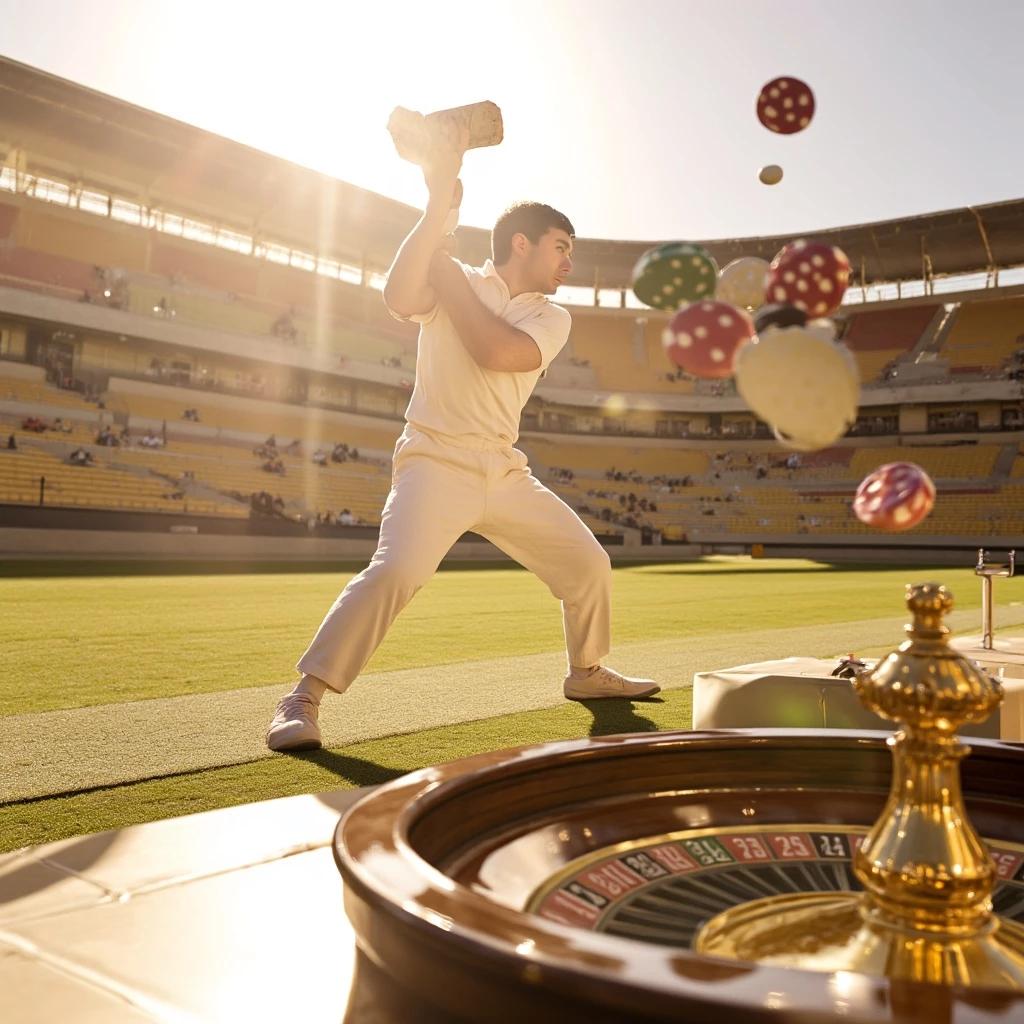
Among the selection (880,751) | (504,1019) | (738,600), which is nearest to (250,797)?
(880,751)

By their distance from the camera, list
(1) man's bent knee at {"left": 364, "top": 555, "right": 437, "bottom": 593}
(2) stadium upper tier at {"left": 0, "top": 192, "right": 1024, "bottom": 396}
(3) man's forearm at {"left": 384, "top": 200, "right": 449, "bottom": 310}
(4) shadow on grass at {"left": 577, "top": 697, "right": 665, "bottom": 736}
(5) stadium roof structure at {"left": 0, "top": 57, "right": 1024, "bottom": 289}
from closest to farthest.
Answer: (3) man's forearm at {"left": 384, "top": 200, "right": 449, "bottom": 310}
(1) man's bent knee at {"left": 364, "top": 555, "right": 437, "bottom": 593}
(4) shadow on grass at {"left": 577, "top": 697, "right": 665, "bottom": 736}
(5) stadium roof structure at {"left": 0, "top": 57, "right": 1024, "bottom": 289}
(2) stadium upper tier at {"left": 0, "top": 192, "right": 1024, "bottom": 396}

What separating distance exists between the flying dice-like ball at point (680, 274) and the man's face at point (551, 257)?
1.14 meters

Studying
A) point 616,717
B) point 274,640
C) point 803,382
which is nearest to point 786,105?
point 803,382

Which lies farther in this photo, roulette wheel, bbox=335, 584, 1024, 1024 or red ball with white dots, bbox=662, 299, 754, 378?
red ball with white dots, bbox=662, 299, 754, 378

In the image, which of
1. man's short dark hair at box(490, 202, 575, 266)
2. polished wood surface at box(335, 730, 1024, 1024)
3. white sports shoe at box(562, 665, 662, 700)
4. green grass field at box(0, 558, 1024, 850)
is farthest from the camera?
white sports shoe at box(562, 665, 662, 700)

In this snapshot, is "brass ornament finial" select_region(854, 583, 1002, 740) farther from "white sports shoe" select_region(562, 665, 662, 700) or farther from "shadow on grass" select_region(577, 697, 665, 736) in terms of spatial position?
"white sports shoe" select_region(562, 665, 662, 700)

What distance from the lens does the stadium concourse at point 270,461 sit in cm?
182

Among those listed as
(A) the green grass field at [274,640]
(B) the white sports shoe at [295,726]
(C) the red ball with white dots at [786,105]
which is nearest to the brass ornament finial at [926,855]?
(C) the red ball with white dots at [786,105]

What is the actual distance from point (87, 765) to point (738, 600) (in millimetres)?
9767

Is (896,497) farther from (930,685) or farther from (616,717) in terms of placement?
(616,717)

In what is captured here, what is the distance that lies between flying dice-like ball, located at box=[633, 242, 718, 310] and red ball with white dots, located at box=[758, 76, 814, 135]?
13.6 inches

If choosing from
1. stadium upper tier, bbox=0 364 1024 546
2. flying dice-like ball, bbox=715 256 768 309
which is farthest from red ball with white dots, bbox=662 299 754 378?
stadium upper tier, bbox=0 364 1024 546

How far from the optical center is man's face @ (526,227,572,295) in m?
2.09

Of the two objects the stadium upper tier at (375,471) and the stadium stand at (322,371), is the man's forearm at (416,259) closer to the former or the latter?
the stadium upper tier at (375,471)
